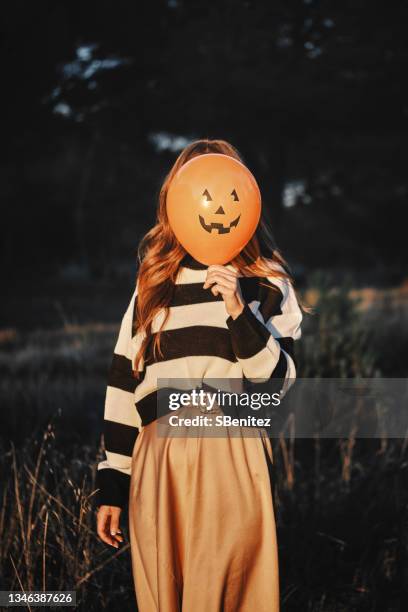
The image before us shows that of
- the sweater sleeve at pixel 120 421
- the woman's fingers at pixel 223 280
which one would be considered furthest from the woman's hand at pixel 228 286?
the sweater sleeve at pixel 120 421

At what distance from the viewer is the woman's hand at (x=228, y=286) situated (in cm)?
138

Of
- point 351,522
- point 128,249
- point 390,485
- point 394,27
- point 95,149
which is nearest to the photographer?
point 351,522

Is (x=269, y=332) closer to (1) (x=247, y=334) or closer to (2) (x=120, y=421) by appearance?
(1) (x=247, y=334)

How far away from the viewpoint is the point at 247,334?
1403 mm

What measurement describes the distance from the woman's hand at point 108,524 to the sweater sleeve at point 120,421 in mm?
24

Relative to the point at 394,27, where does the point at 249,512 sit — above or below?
below

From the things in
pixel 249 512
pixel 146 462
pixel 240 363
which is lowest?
pixel 249 512

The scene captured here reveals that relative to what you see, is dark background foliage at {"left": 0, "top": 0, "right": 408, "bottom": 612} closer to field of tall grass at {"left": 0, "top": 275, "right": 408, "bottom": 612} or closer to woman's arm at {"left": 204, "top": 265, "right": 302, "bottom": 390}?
field of tall grass at {"left": 0, "top": 275, "right": 408, "bottom": 612}

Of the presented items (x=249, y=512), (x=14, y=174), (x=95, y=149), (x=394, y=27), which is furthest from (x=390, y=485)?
(x=14, y=174)

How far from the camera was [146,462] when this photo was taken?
1525mm

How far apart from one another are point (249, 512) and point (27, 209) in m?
11.0

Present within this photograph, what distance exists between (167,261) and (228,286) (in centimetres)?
33

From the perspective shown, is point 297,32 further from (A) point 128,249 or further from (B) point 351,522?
(A) point 128,249

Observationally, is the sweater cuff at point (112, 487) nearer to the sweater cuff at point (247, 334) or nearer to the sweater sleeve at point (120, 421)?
the sweater sleeve at point (120, 421)
